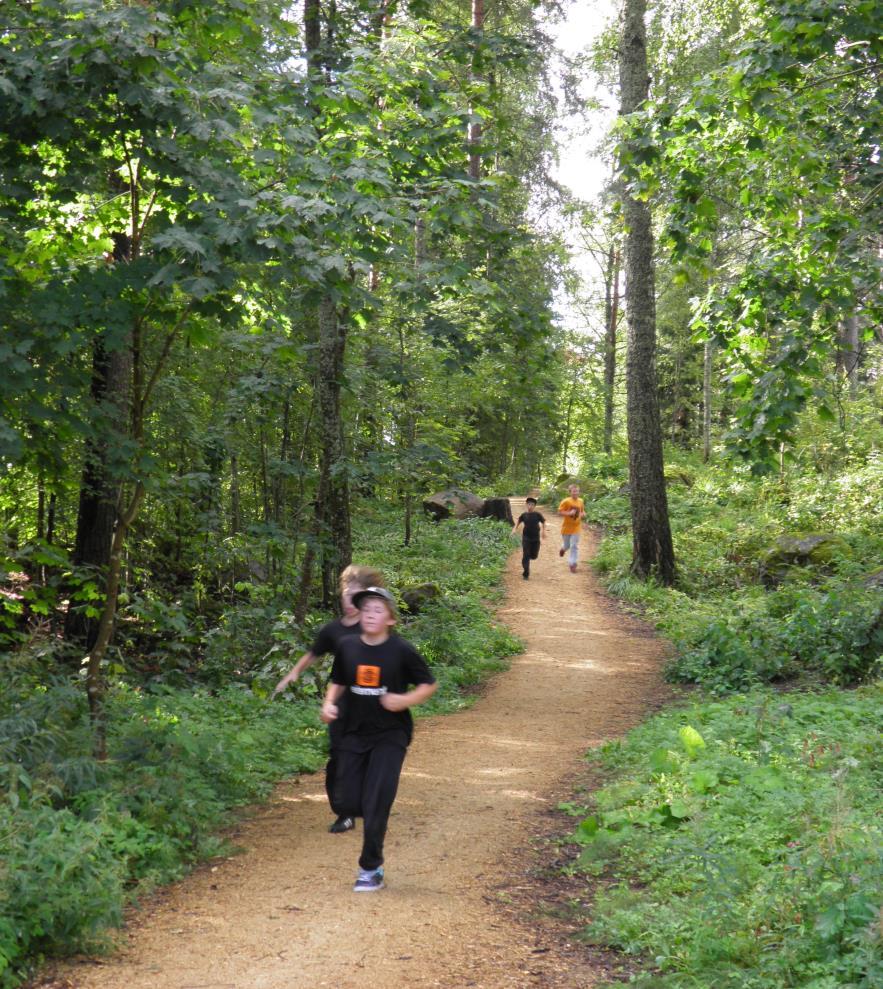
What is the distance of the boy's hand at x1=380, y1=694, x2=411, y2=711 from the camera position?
5.36 metres

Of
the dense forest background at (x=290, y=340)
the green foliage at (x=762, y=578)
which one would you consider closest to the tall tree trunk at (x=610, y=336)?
the green foliage at (x=762, y=578)

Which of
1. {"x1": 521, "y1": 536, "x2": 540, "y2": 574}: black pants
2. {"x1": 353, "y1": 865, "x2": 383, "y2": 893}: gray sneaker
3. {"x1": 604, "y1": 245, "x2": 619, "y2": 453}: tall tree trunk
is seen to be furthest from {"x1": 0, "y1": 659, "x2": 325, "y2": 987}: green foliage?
{"x1": 604, "y1": 245, "x2": 619, "y2": 453}: tall tree trunk

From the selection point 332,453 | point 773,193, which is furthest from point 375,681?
point 332,453

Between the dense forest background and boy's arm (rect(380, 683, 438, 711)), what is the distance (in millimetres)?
1732

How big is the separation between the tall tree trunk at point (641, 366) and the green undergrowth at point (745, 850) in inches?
339

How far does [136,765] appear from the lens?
262 inches

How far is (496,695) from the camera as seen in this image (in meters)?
11.8

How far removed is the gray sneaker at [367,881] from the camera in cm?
546

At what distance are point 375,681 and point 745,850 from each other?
230 cm

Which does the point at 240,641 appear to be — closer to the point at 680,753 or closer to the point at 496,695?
the point at 496,695

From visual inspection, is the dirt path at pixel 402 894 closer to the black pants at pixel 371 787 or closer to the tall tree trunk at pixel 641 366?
the black pants at pixel 371 787

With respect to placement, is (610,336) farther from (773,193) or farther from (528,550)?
(773,193)

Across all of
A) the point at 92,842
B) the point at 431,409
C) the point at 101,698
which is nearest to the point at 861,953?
the point at 92,842

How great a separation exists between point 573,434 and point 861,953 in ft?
156
